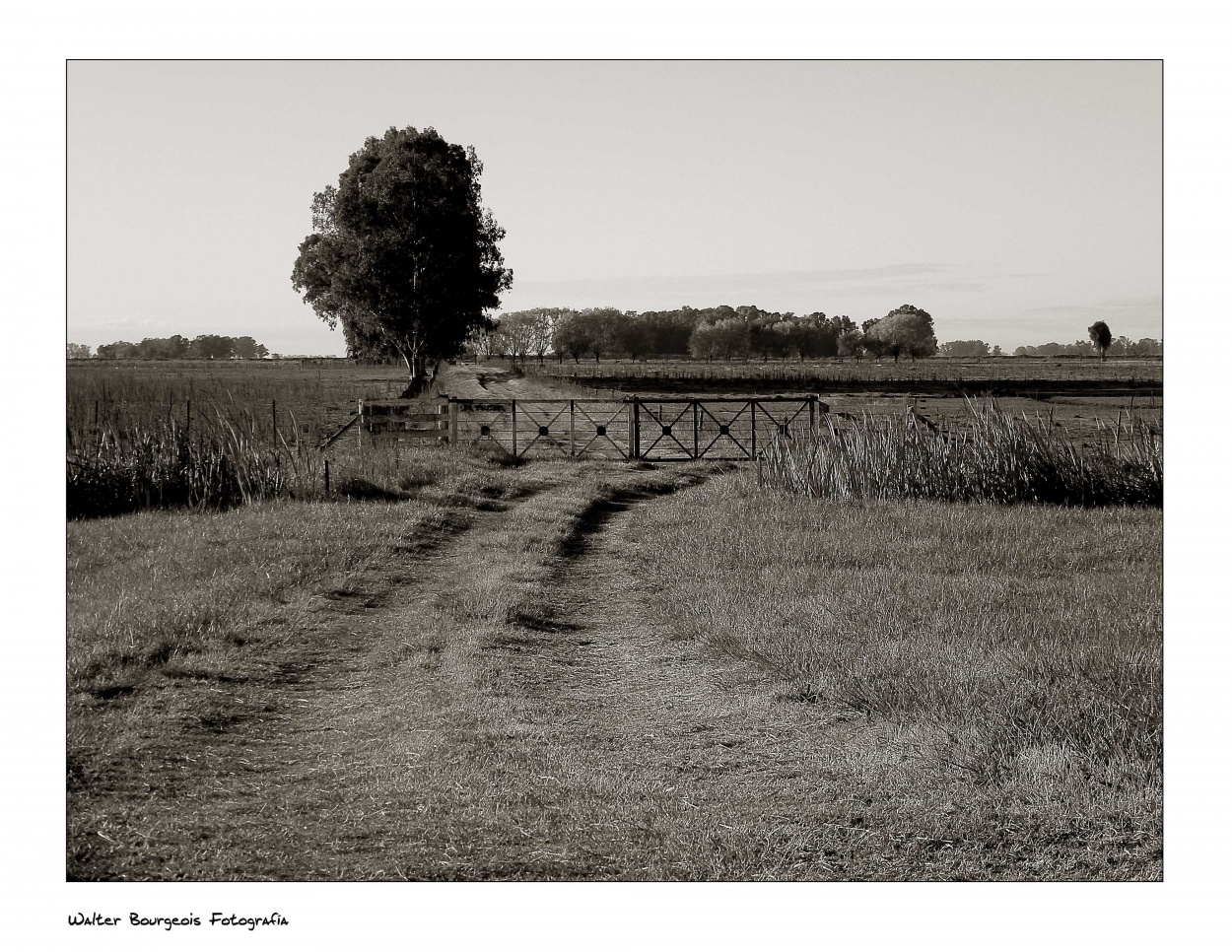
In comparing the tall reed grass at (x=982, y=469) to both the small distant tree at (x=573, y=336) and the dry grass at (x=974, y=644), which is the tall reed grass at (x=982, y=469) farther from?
the small distant tree at (x=573, y=336)

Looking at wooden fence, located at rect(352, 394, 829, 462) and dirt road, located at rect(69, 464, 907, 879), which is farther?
wooden fence, located at rect(352, 394, 829, 462)

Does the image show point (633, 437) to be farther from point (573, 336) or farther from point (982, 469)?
point (573, 336)

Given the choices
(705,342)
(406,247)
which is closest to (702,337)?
(705,342)

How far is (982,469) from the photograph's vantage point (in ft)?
54.2

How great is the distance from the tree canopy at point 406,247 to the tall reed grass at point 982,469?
24.7 meters

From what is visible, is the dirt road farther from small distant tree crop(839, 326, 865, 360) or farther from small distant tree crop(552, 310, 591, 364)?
small distant tree crop(839, 326, 865, 360)

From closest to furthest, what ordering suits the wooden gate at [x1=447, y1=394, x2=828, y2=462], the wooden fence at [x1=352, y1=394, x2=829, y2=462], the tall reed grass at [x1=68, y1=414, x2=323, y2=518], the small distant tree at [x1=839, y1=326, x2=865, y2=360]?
the tall reed grass at [x1=68, y1=414, x2=323, y2=518], the wooden fence at [x1=352, y1=394, x2=829, y2=462], the wooden gate at [x1=447, y1=394, x2=828, y2=462], the small distant tree at [x1=839, y1=326, x2=865, y2=360]

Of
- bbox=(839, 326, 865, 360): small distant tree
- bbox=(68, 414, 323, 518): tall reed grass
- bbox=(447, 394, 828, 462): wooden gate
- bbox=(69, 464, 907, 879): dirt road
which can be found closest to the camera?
bbox=(69, 464, 907, 879): dirt road

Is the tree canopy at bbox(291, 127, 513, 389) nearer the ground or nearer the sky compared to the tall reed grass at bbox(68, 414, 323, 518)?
nearer the sky

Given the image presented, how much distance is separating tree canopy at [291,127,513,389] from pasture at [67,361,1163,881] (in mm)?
26496

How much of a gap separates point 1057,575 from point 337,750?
7.98 m

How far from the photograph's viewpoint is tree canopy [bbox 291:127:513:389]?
39.0 m

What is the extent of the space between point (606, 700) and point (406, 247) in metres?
34.1

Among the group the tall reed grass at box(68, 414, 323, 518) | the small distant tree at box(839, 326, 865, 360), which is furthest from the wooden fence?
the small distant tree at box(839, 326, 865, 360)
